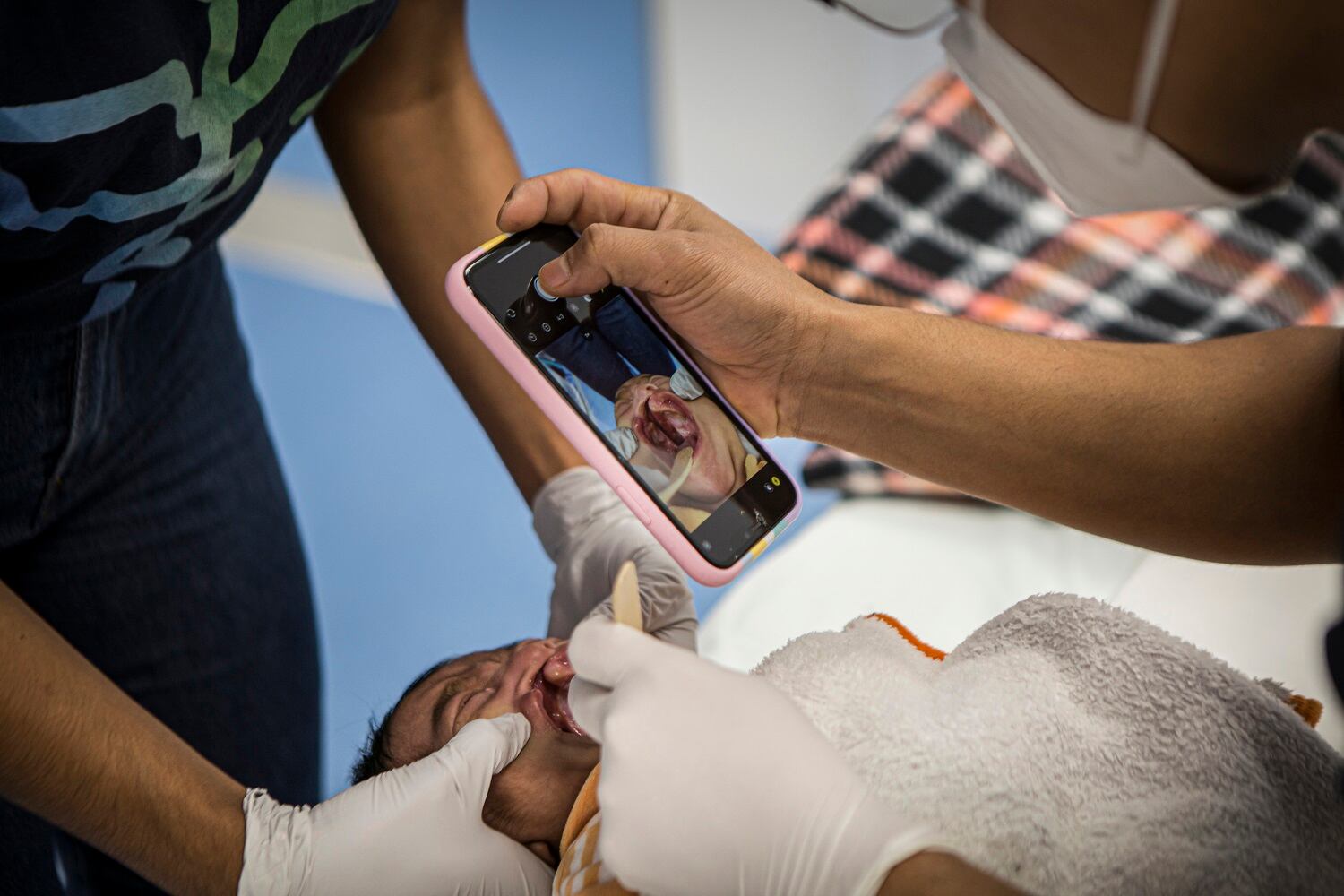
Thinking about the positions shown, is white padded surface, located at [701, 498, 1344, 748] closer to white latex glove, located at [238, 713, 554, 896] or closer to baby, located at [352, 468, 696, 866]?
baby, located at [352, 468, 696, 866]

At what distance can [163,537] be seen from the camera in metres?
0.82

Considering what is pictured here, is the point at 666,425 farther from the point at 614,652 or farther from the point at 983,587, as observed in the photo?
the point at 983,587

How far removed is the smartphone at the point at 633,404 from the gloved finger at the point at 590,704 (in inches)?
5.2

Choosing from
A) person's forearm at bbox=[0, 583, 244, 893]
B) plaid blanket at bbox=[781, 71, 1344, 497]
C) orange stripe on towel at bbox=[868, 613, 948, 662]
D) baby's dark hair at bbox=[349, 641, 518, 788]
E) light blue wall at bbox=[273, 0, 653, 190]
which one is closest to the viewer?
person's forearm at bbox=[0, 583, 244, 893]

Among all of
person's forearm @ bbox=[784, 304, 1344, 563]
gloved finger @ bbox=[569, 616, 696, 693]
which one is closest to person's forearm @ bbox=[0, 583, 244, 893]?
gloved finger @ bbox=[569, 616, 696, 693]

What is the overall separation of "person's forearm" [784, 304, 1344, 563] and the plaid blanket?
486mm

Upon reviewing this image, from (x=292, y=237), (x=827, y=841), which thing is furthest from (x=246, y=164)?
(x=292, y=237)

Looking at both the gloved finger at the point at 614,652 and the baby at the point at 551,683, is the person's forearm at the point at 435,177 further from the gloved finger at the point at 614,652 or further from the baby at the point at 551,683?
the gloved finger at the point at 614,652

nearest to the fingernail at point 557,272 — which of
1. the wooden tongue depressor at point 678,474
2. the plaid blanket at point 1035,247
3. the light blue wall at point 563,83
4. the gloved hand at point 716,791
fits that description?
the wooden tongue depressor at point 678,474

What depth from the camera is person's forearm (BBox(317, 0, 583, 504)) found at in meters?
0.86

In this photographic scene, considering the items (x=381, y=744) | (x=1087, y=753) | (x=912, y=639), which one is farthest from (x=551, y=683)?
(x=1087, y=753)

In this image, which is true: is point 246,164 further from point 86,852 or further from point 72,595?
point 86,852

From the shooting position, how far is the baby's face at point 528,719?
0.73m

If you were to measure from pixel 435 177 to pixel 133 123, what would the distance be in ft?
1.06
